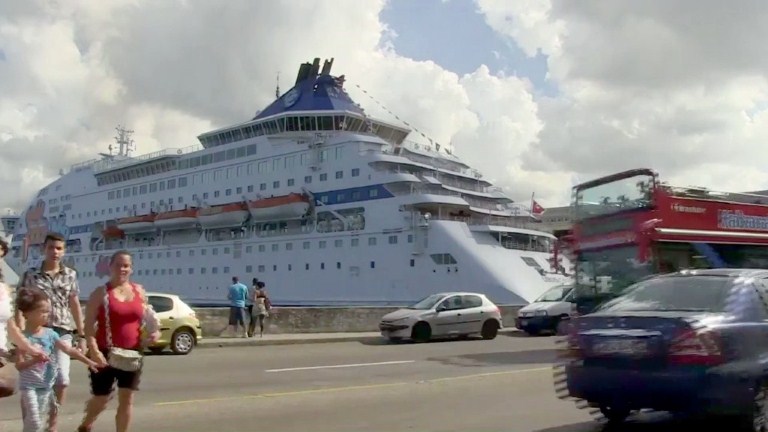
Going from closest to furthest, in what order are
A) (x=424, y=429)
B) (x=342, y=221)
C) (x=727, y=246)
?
(x=424, y=429)
(x=727, y=246)
(x=342, y=221)

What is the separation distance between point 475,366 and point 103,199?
165 ft

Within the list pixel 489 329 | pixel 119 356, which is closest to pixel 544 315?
pixel 489 329

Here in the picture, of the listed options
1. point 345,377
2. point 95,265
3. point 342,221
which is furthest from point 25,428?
point 95,265

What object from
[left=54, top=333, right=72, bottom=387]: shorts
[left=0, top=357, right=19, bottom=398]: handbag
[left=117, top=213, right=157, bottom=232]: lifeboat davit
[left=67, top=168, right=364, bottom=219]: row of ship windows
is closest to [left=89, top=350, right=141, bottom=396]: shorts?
[left=54, top=333, right=72, bottom=387]: shorts

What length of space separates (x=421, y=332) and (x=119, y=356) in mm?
13769

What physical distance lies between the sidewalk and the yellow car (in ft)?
4.68

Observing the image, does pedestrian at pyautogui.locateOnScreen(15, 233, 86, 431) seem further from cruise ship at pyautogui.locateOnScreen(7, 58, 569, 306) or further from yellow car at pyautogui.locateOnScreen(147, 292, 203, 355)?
cruise ship at pyautogui.locateOnScreen(7, 58, 569, 306)

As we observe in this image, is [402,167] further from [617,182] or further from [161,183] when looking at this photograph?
[617,182]

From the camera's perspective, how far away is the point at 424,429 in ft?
22.9

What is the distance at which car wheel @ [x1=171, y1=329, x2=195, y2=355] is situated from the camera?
15047mm

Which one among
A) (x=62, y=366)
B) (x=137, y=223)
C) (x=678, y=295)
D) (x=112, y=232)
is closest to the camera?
(x=62, y=366)

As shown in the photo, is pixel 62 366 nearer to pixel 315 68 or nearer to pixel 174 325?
pixel 174 325

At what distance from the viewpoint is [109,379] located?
18.1 feet

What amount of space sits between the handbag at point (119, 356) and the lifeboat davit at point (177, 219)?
142 feet
